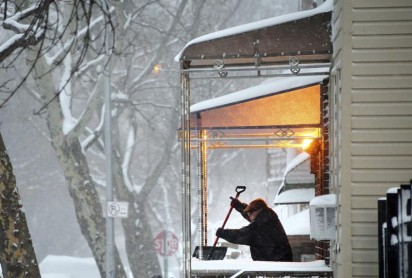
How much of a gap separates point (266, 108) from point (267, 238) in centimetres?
176

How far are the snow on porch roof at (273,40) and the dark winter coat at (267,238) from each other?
237 cm

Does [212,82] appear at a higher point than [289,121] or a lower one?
higher

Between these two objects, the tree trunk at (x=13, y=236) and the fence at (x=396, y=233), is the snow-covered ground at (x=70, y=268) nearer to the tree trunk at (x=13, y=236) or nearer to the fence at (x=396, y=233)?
the tree trunk at (x=13, y=236)

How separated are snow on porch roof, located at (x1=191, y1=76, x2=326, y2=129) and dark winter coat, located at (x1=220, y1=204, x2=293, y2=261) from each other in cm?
136

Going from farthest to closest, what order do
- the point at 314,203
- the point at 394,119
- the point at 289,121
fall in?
1. the point at 289,121
2. the point at 314,203
3. the point at 394,119

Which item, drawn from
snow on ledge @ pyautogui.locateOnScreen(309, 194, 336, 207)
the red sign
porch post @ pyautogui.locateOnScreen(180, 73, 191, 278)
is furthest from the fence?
the red sign

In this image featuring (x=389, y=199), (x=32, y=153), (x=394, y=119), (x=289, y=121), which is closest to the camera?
(x=389, y=199)

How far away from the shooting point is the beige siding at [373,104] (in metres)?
9.31

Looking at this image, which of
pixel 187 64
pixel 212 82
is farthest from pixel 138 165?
pixel 187 64

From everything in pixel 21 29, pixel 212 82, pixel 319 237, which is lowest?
pixel 319 237

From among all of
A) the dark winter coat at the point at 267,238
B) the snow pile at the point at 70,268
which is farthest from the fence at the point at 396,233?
the snow pile at the point at 70,268

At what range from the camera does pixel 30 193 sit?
58188mm

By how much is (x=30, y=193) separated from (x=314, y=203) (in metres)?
49.5

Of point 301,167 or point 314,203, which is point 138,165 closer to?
point 301,167
